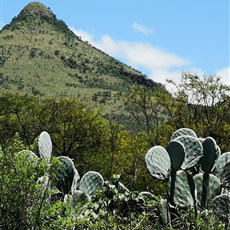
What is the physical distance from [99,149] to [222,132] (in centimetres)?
719

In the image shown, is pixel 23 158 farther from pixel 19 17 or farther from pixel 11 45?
pixel 19 17

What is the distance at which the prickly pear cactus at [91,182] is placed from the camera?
26.3 ft

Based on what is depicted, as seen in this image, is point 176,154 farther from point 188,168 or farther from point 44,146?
point 44,146

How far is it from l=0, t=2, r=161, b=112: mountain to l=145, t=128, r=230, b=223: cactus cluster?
54.1m

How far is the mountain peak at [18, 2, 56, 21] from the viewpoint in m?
106

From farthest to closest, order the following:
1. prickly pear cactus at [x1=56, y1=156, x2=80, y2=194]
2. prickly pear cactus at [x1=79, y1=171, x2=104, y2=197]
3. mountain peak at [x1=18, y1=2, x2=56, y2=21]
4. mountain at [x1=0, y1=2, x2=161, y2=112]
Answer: mountain peak at [x1=18, y1=2, x2=56, y2=21] < mountain at [x1=0, y1=2, x2=161, y2=112] < prickly pear cactus at [x1=79, y1=171, x2=104, y2=197] < prickly pear cactus at [x1=56, y1=156, x2=80, y2=194]

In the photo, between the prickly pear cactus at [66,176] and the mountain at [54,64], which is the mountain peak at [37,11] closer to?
the mountain at [54,64]

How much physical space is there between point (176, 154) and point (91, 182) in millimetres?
1419

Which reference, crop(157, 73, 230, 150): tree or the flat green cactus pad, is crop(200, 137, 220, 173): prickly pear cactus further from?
crop(157, 73, 230, 150): tree

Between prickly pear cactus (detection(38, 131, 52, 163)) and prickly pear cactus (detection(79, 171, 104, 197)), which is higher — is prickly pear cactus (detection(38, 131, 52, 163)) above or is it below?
above

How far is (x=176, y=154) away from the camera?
7492 mm

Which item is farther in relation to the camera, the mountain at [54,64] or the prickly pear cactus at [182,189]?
the mountain at [54,64]

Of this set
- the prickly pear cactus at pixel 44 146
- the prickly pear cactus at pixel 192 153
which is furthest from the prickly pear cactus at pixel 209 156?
the prickly pear cactus at pixel 44 146

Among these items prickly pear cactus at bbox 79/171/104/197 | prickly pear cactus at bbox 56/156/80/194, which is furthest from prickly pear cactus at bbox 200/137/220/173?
prickly pear cactus at bbox 56/156/80/194
